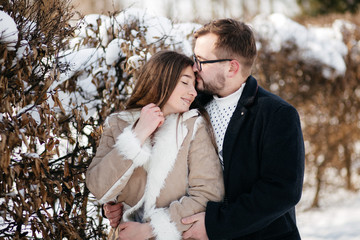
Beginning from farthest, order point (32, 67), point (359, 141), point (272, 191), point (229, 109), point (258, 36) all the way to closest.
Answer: point (359, 141) → point (258, 36) → point (229, 109) → point (32, 67) → point (272, 191)

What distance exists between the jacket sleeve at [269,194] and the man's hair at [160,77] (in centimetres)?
59

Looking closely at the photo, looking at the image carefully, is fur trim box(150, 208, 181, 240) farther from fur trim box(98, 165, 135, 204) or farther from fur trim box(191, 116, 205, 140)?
fur trim box(191, 116, 205, 140)

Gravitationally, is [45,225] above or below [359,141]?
above

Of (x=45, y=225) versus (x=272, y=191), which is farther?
(x=45, y=225)

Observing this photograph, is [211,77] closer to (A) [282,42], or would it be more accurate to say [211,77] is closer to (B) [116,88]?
(B) [116,88]

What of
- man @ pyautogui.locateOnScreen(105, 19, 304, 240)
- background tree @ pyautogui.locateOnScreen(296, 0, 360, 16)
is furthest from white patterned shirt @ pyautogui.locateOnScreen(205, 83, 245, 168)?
background tree @ pyautogui.locateOnScreen(296, 0, 360, 16)

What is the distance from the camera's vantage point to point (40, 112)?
238 cm

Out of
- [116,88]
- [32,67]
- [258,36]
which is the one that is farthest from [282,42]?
[32,67]

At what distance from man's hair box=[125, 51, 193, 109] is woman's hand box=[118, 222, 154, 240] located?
66 cm

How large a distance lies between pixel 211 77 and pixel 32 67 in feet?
3.30

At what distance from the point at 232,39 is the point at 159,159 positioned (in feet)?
2.75

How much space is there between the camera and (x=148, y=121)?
236 cm

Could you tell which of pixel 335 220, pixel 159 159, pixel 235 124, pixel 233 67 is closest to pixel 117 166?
pixel 159 159

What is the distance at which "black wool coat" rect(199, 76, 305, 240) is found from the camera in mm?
2283
